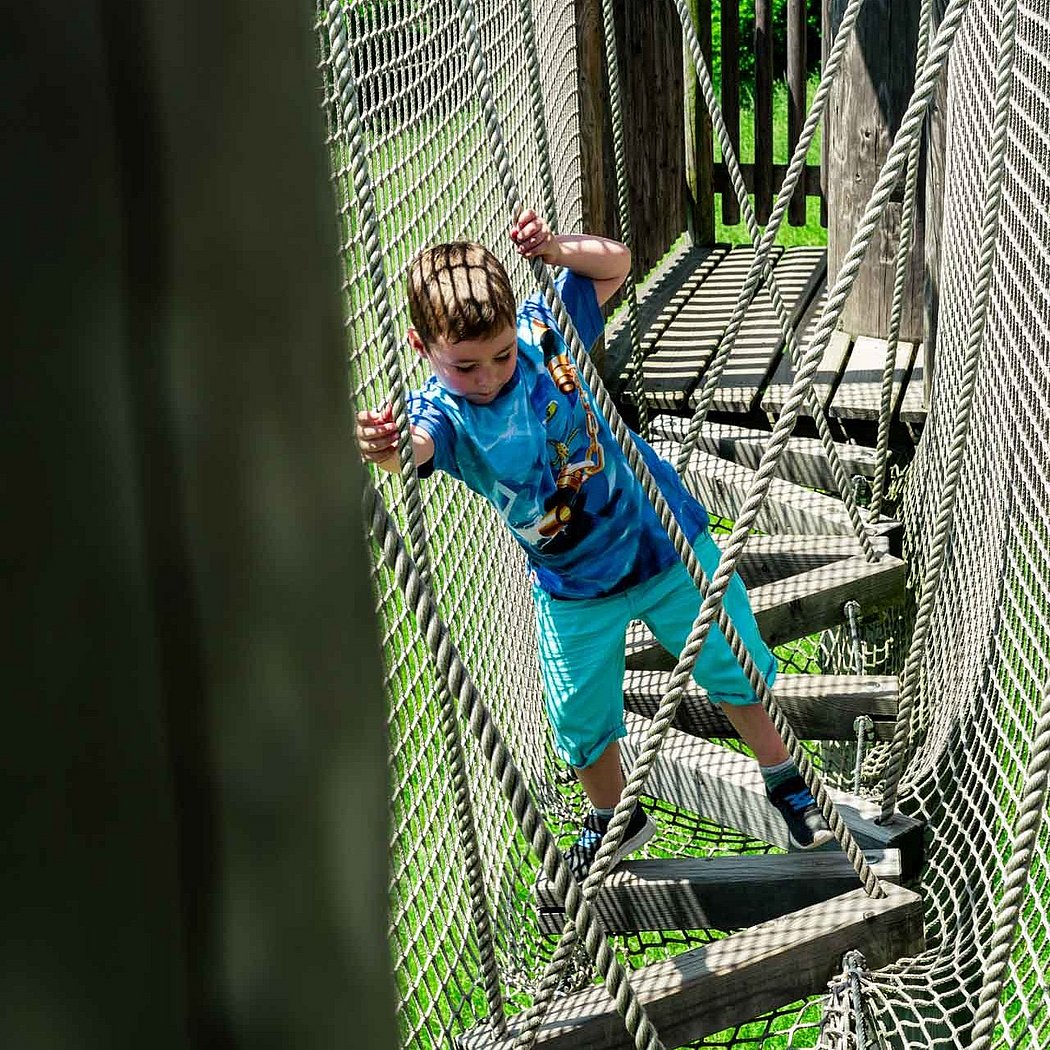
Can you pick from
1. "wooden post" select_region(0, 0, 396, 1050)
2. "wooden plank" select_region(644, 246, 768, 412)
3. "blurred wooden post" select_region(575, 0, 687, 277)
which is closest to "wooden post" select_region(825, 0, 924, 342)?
"wooden plank" select_region(644, 246, 768, 412)

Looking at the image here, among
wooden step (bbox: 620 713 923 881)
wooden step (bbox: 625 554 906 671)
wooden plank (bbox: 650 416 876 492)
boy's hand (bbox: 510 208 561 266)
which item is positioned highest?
boy's hand (bbox: 510 208 561 266)

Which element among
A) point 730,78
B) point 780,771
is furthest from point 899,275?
point 730,78

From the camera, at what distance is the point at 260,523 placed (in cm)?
24

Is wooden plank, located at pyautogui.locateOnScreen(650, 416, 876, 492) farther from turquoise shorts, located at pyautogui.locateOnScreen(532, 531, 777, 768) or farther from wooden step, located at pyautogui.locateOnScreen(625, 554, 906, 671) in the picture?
turquoise shorts, located at pyautogui.locateOnScreen(532, 531, 777, 768)

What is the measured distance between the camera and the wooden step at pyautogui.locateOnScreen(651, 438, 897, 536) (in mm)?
3707

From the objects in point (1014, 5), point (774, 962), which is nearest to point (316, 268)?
point (1014, 5)

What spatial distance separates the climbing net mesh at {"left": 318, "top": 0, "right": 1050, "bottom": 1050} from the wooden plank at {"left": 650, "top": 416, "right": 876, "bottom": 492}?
0.24 meters

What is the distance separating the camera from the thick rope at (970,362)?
1.85 m

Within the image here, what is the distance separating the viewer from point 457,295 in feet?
7.20

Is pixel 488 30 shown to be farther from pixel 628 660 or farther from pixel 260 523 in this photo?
pixel 260 523

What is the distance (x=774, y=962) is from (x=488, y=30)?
7.22 ft

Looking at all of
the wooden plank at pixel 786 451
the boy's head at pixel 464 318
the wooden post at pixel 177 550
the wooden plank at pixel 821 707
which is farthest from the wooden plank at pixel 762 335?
the wooden post at pixel 177 550

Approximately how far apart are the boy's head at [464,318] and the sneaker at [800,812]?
92 cm

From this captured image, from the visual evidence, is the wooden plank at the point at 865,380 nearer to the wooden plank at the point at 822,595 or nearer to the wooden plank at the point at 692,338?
the wooden plank at the point at 692,338
